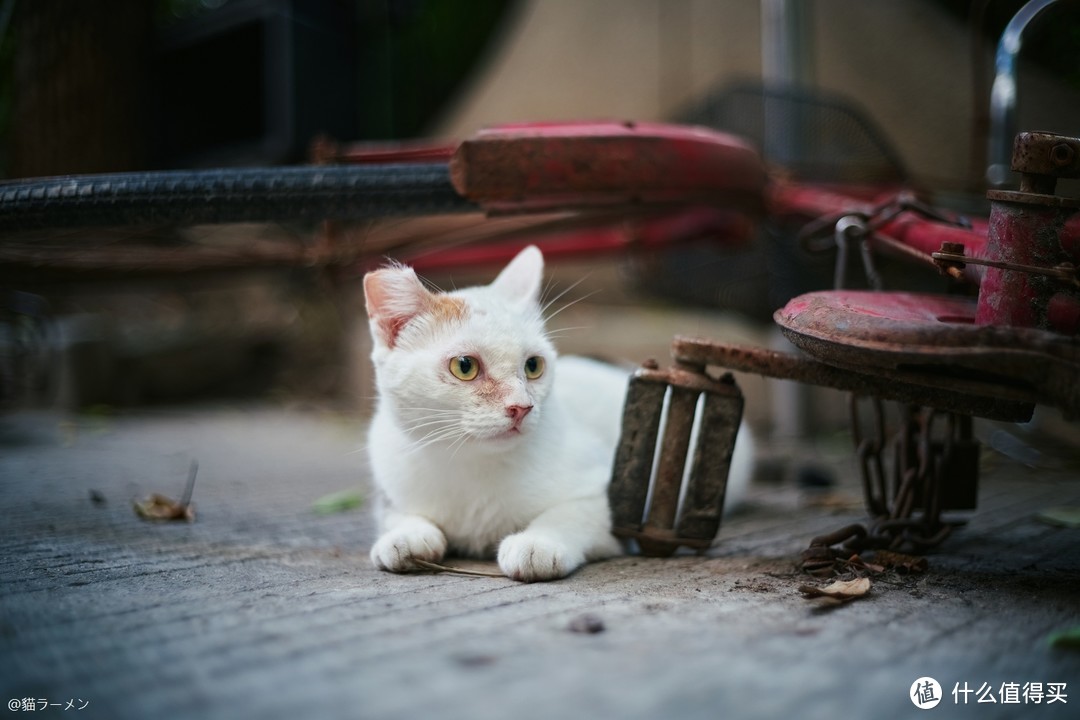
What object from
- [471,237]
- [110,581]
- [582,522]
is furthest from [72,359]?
[582,522]

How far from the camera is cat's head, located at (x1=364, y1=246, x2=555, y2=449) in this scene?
1.64 meters

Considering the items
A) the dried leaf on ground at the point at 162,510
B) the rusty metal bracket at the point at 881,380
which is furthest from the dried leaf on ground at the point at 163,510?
the rusty metal bracket at the point at 881,380

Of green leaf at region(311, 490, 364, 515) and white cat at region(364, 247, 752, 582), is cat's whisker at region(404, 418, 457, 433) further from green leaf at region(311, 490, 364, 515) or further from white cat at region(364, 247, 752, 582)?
green leaf at region(311, 490, 364, 515)

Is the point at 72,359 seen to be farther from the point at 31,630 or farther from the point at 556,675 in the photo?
the point at 556,675

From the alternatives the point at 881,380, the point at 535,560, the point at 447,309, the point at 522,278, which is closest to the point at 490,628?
the point at 535,560

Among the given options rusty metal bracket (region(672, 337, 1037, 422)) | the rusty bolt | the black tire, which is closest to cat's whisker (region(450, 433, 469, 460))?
rusty metal bracket (region(672, 337, 1037, 422))

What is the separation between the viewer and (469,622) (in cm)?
125

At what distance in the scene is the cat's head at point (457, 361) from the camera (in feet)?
5.37

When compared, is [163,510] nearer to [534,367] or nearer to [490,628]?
[534,367]

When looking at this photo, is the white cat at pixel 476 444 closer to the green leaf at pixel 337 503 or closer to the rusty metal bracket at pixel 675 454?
the rusty metal bracket at pixel 675 454

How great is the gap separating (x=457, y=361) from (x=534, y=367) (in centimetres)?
21

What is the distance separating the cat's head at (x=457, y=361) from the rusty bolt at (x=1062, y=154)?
3.46 ft

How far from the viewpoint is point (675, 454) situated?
68.8 inches

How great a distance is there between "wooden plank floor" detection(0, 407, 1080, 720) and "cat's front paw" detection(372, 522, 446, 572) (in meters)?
0.04
